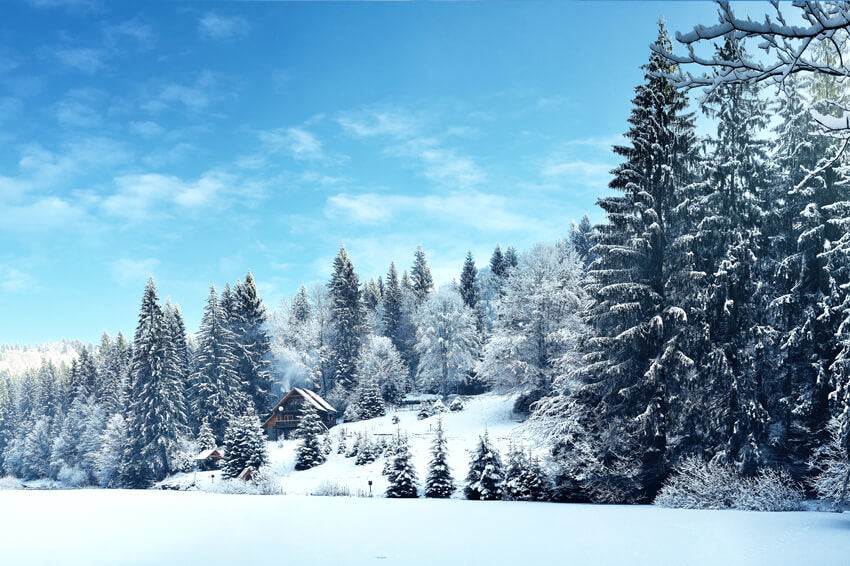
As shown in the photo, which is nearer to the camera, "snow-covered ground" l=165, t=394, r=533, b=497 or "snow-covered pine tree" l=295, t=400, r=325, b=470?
"snow-covered ground" l=165, t=394, r=533, b=497

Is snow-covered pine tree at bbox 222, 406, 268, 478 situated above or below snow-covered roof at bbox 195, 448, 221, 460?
above

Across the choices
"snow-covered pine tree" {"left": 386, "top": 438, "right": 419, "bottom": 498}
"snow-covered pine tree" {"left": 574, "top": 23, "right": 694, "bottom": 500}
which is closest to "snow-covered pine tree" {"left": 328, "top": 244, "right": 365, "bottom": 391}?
"snow-covered pine tree" {"left": 386, "top": 438, "right": 419, "bottom": 498}

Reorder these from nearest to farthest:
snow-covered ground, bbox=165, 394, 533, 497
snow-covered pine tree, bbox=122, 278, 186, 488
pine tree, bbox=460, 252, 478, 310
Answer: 1. snow-covered ground, bbox=165, 394, 533, 497
2. snow-covered pine tree, bbox=122, 278, 186, 488
3. pine tree, bbox=460, 252, 478, 310

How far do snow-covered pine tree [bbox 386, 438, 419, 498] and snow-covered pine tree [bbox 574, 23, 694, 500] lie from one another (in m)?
7.87

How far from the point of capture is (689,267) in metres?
18.1

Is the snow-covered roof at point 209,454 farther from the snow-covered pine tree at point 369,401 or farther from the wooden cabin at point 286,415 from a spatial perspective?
the snow-covered pine tree at point 369,401

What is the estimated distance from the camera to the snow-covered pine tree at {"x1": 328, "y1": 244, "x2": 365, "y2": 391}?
176 feet

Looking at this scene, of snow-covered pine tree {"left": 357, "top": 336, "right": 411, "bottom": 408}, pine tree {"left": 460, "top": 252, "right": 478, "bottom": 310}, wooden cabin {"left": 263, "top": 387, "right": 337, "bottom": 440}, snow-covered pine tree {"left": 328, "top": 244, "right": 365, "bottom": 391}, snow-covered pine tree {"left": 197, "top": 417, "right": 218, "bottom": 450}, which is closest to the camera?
snow-covered pine tree {"left": 197, "top": 417, "right": 218, "bottom": 450}

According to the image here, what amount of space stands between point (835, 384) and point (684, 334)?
4.48m

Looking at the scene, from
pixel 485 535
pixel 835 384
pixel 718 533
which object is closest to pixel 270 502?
pixel 485 535

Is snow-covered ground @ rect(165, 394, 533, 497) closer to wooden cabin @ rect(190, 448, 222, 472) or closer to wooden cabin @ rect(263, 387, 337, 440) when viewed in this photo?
wooden cabin @ rect(190, 448, 222, 472)

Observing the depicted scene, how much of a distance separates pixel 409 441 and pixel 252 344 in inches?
998

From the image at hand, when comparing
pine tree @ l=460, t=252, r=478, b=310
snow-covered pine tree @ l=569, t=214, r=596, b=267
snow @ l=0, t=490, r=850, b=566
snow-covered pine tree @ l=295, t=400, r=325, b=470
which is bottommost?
snow-covered pine tree @ l=295, t=400, r=325, b=470

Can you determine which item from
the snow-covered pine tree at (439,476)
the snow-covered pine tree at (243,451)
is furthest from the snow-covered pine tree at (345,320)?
the snow-covered pine tree at (439,476)
